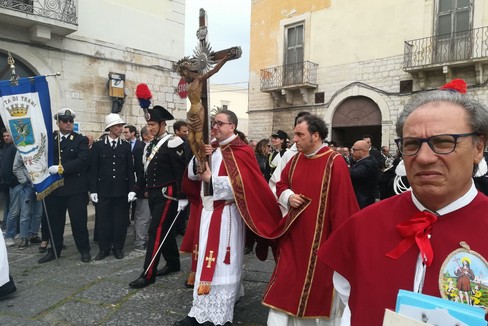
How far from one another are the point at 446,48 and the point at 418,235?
42.3 ft

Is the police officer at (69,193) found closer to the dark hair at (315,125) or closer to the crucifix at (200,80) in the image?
the crucifix at (200,80)

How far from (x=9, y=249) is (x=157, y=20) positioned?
9355 mm

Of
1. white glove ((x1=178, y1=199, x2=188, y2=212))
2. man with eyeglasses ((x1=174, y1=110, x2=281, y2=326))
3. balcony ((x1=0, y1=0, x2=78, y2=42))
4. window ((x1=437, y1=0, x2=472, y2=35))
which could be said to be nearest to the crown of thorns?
man with eyeglasses ((x1=174, y1=110, x2=281, y2=326))

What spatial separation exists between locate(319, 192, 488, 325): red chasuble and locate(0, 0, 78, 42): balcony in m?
10.6

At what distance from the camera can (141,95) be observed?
5164mm

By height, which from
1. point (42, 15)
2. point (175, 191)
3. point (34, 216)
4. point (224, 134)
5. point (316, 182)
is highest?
point (42, 15)

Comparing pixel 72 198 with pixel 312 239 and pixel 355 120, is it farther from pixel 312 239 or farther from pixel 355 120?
pixel 355 120

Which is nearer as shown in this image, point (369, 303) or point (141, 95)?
point (369, 303)

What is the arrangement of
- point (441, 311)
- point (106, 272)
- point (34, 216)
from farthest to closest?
1. point (34, 216)
2. point (106, 272)
3. point (441, 311)

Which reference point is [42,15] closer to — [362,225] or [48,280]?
[48,280]

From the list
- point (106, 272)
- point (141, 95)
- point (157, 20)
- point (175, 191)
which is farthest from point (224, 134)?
point (157, 20)

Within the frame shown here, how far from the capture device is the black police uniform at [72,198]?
5.47 meters

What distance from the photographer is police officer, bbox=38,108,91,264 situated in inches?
215

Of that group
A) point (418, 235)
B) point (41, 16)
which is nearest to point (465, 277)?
point (418, 235)
